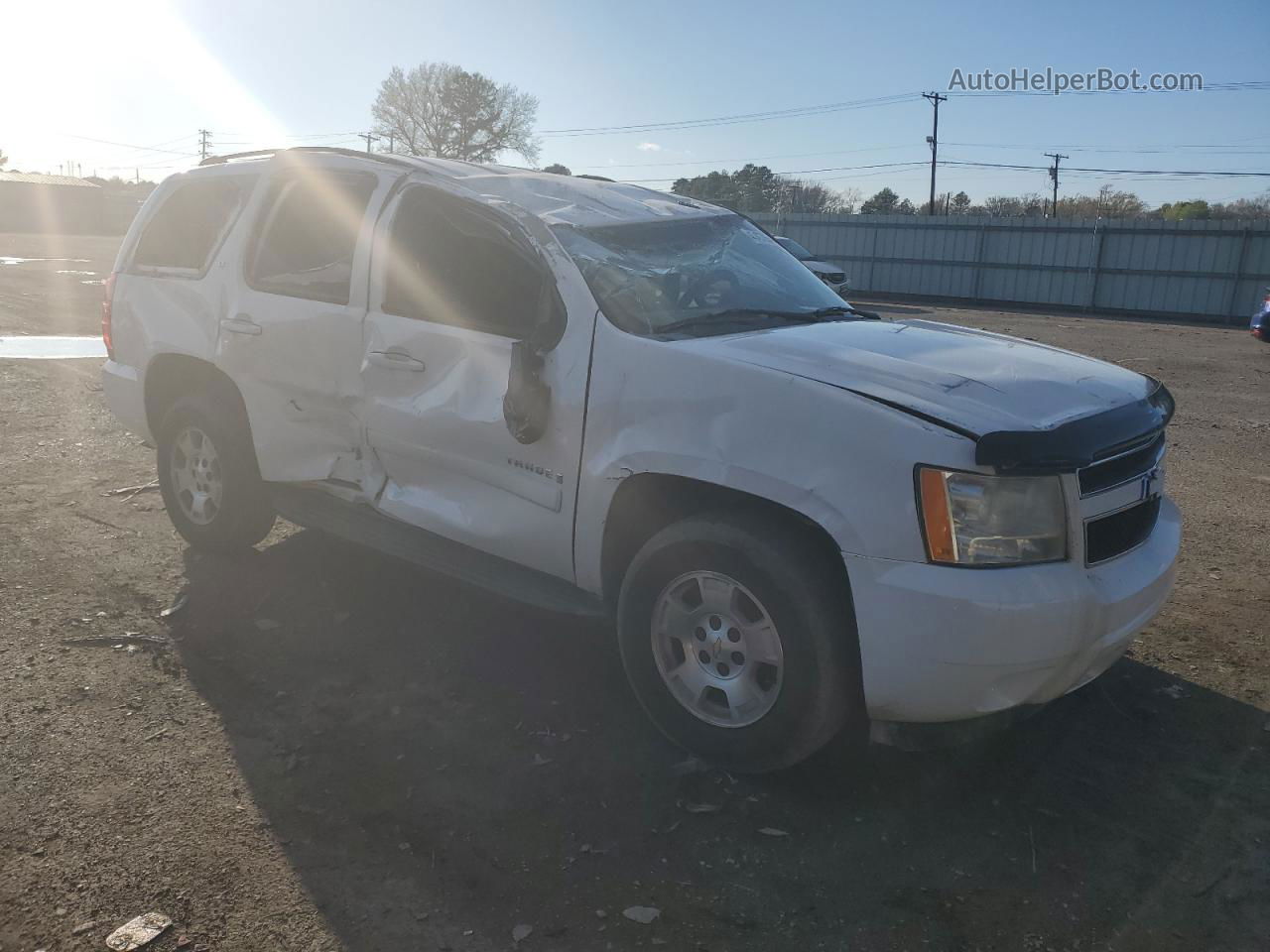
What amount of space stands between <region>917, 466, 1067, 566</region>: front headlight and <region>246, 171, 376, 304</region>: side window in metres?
2.72

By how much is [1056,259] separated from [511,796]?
32350 millimetres

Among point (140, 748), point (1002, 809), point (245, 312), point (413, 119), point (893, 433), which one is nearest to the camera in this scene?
point (893, 433)

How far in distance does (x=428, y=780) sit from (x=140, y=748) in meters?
1.01

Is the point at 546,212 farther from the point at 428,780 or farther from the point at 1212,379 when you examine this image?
the point at 1212,379

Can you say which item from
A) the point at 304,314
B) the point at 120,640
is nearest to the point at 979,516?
the point at 304,314

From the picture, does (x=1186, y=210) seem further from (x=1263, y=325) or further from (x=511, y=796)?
(x=511, y=796)

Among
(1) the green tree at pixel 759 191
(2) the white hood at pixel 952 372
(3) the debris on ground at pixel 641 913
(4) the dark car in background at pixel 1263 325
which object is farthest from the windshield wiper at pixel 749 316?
(1) the green tree at pixel 759 191

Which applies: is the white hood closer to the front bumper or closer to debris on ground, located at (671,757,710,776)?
the front bumper

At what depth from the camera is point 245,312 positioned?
4945 mm

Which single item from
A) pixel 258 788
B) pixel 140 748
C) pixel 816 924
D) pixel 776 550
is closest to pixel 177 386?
pixel 140 748

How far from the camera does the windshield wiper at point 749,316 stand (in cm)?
385

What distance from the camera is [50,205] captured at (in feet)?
224

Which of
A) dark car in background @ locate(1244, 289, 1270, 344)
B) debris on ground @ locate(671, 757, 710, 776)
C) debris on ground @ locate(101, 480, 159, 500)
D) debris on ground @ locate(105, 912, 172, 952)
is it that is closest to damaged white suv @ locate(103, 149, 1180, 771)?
debris on ground @ locate(671, 757, 710, 776)

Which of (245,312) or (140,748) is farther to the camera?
(245,312)
